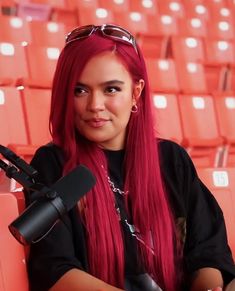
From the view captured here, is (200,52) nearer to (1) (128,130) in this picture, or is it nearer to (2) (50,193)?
(1) (128,130)

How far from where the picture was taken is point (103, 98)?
0.86m

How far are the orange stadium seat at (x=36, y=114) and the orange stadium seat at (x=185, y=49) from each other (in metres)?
1.23

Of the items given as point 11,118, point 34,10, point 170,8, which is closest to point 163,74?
point 11,118

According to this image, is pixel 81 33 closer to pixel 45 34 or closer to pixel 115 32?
pixel 115 32

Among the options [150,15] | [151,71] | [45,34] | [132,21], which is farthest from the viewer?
[150,15]

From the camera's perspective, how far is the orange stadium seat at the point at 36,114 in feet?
5.46

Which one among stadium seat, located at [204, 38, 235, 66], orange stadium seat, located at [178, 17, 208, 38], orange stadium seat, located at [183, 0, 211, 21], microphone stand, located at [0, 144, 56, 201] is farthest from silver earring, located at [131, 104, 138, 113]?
orange stadium seat, located at [183, 0, 211, 21]

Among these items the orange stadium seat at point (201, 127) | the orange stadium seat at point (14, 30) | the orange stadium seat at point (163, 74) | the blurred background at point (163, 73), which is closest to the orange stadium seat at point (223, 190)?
the blurred background at point (163, 73)

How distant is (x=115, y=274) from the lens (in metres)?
0.84

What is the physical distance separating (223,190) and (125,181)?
0.32m

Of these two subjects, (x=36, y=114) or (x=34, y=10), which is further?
(x=34, y=10)

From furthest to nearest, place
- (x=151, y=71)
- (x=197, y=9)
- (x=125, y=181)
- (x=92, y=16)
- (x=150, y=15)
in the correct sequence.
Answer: (x=197, y=9) → (x=150, y=15) → (x=92, y=16) → (x=151, y=71) → (x=125, y=181)

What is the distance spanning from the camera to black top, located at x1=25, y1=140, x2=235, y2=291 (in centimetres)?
80

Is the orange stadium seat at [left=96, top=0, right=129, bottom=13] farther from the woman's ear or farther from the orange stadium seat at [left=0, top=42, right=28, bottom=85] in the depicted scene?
the woman's ear
